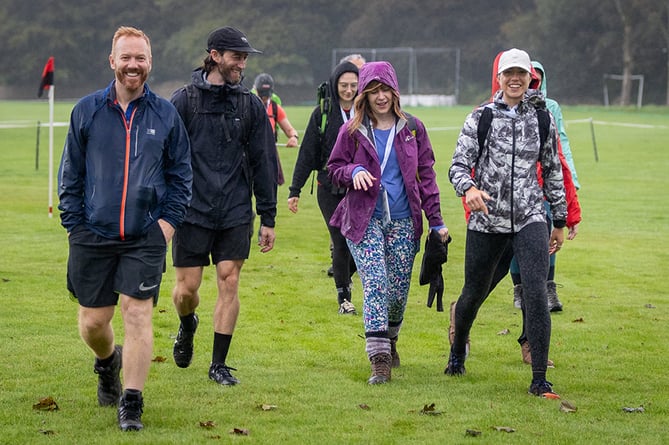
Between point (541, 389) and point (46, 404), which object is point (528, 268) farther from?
point (46, 404)

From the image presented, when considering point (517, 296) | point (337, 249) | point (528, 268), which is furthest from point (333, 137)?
point (528, 268)

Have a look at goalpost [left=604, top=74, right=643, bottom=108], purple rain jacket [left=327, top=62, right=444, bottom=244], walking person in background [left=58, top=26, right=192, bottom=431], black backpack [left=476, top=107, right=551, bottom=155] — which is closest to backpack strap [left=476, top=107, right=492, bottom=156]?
black backpack [left=476, top=107, right=551, bottom=155]

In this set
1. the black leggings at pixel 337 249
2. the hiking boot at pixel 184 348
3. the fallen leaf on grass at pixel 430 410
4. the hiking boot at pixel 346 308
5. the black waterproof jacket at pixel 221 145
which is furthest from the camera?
the hiking boot at pixel 346 308

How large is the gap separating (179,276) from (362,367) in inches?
54.8

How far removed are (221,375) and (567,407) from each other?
2.06m

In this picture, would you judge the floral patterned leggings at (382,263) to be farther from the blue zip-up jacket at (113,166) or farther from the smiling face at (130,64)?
the smiling face at (130,64)

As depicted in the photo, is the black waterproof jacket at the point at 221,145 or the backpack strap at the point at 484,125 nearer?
the backpack strap at the point at 484,125

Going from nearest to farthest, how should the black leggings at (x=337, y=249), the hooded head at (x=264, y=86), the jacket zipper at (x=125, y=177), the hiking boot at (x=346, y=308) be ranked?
the jacket zipper at (x=125, y=177) < the black leggings at (x=337, y=249) < the hiking boot at (x=346, y=308) < the hooded head at (x=264, y=86)

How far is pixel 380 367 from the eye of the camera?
7.10m

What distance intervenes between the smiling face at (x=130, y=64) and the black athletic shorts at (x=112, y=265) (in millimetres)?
709

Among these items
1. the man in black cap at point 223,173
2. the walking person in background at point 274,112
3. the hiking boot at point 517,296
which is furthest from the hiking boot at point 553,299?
the man in black cap at point 223,173

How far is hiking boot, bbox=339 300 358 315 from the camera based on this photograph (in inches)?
390

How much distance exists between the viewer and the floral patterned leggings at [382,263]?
23.5 feet

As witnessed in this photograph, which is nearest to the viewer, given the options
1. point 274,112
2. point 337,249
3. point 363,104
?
point 363,104
